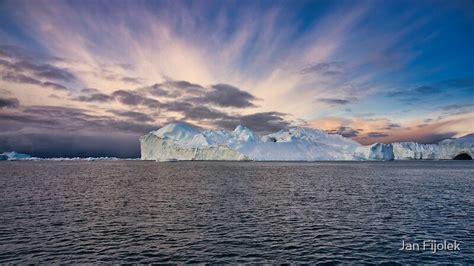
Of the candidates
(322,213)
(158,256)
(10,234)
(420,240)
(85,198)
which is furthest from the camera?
(85,198)

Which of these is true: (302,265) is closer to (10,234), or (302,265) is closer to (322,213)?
(322,213)

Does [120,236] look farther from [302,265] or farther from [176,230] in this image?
[302,265]

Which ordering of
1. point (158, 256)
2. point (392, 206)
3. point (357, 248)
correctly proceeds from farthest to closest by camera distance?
1. point (392, 206)
2. point (357, 248)
3. point (158, 256)

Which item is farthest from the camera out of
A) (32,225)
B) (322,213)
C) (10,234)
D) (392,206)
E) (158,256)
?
(392,206)

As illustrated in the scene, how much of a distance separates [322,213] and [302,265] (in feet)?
49.3

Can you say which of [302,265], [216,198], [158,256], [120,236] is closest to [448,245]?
[302,265]

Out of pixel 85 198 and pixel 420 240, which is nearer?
pixel 420 240

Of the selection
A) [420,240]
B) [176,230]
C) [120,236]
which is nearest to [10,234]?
[120,236]

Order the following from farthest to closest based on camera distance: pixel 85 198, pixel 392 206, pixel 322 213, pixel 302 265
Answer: pixel 85 198
pixel 392 206
pixel 322 213
pixel 302 265

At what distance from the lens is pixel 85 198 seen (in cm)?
4134

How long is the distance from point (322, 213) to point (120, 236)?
1883cm

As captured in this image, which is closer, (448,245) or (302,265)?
(302,265)

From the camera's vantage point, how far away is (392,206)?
113ft

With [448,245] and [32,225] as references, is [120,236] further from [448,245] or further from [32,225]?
[448,245]
